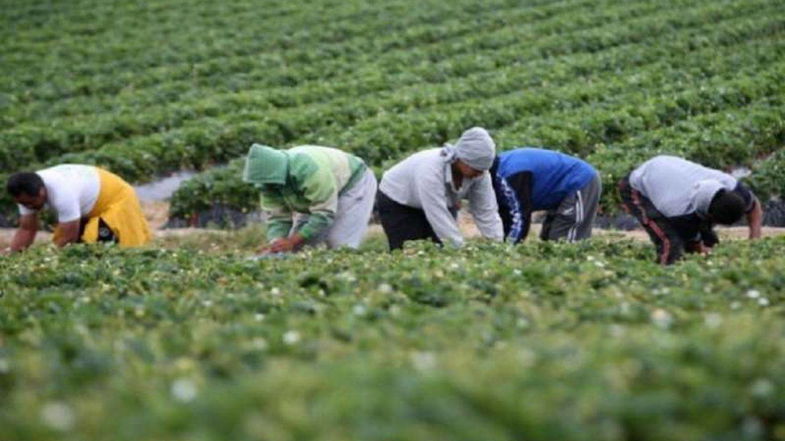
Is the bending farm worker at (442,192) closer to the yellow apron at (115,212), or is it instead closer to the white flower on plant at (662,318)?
the yellow apron at (115,212)

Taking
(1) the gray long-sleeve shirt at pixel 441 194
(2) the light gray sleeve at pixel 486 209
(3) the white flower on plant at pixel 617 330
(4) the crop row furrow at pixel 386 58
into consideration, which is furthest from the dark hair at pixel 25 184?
Result: (4) the crop row furrow at pixel 386 58

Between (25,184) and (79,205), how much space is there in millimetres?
644

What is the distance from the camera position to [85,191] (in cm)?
1091

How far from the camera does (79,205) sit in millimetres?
10938

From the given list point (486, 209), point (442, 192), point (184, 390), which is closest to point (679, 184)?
point (486, 209)

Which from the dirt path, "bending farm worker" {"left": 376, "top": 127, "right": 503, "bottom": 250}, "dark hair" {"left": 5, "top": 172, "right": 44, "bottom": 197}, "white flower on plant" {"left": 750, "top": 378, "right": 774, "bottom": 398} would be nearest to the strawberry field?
"white flower on plant" {"left": 750, "top": 378, "right": 774, "bottom": 398}

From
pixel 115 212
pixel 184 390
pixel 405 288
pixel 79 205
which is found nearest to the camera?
pixel 184 390

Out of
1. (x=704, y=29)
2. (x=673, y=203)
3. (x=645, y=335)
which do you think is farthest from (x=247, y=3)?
(x=645, y=335)

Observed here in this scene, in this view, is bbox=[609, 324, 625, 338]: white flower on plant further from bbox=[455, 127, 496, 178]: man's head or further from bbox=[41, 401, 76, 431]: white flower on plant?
bbox=[455, 127, 496, 178]: man's head

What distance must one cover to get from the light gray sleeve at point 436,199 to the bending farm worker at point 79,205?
10.1ft

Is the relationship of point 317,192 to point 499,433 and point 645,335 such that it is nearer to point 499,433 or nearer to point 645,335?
point 645,335

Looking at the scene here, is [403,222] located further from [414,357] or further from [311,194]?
[414,357]

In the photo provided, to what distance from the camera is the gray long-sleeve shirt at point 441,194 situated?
9.29m

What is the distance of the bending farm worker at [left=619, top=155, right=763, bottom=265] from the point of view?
8.55 m
